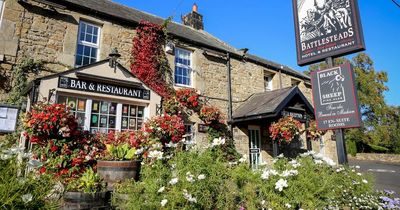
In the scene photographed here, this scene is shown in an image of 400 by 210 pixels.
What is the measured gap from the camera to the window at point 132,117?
7.66m

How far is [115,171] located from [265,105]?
703 centimetres

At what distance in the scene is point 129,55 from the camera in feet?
29.1

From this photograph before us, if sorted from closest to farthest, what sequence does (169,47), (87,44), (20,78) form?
1. (20,78)
2. (87,44)
3. (169,47)

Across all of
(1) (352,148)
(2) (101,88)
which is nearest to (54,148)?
(2) (101,88)

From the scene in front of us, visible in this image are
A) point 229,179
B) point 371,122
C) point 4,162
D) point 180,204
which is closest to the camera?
point 4,162

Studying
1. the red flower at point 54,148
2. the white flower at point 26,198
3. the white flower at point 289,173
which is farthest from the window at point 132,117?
the white flower at point 26,198

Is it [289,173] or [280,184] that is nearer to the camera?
[280,184]

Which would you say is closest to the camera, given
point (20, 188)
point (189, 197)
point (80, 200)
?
point (20, 188)

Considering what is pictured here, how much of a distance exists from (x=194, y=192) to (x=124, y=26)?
25.0ft

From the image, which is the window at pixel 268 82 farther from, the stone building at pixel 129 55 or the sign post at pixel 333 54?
the sign post at pixel 333 54

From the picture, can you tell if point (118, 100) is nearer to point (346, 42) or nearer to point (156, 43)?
point (156, 43)

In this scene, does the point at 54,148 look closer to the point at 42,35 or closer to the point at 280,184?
the point at 42,35

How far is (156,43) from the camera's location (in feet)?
31.1

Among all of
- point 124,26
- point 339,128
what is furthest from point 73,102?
point 339,128
